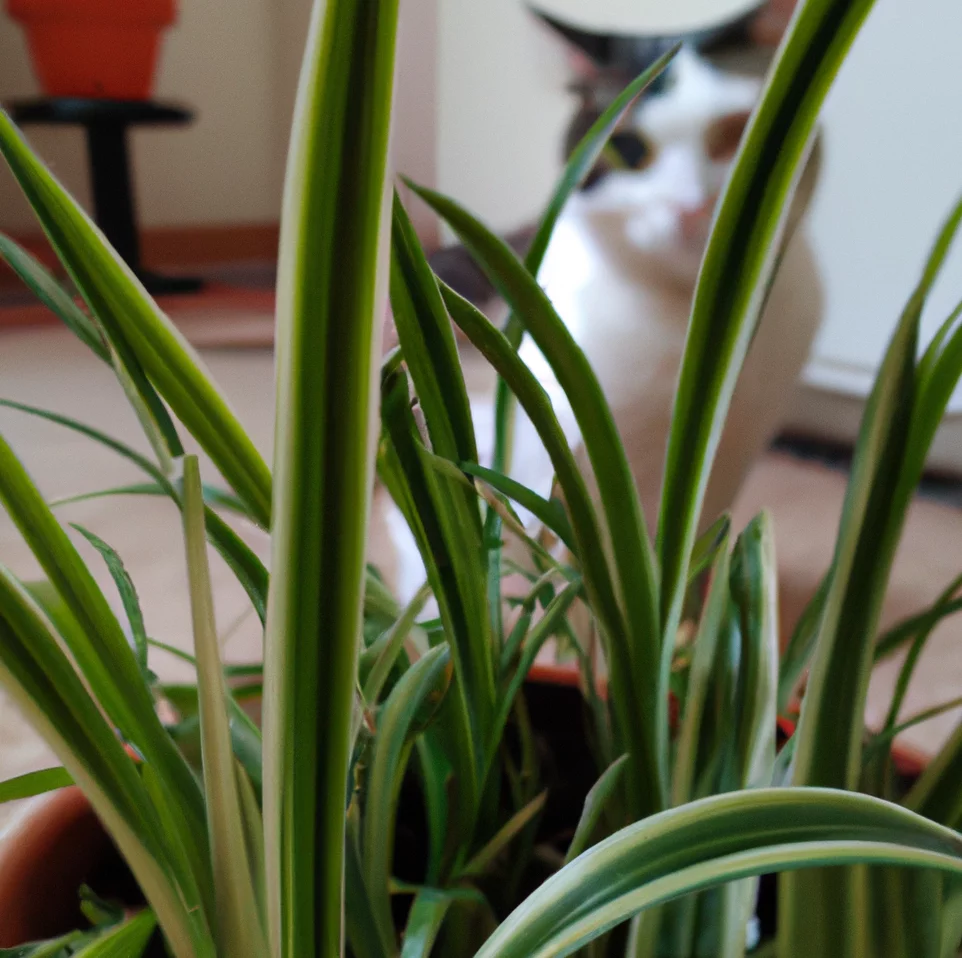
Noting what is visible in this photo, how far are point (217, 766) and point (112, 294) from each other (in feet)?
0.34

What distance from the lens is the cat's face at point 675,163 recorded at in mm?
698

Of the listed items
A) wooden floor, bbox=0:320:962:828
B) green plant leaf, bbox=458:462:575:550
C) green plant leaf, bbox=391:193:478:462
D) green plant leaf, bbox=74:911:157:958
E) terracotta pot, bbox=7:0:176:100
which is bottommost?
wooden floor, bbox=0:320:962:828

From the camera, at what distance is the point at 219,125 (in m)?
2.13

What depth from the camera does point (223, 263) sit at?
2.21 meters

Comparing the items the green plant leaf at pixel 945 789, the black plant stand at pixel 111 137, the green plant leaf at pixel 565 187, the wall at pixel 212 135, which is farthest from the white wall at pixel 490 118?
the green plant leaf at pixel 945 789

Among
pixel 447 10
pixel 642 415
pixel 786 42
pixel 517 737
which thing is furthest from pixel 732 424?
pixel 447 10

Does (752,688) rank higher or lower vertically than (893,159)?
lower

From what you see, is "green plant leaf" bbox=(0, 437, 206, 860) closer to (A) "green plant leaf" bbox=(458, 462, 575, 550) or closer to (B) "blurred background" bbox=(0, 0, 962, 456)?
(A) "green plant leaf" bbox=(458, 462, 575, 550)

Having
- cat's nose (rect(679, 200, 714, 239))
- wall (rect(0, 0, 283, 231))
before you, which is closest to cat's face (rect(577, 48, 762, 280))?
cat's nose (rect(679, 200, 714, 239))

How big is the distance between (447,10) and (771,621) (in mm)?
1427

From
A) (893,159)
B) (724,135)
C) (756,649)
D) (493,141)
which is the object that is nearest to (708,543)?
(756,649)

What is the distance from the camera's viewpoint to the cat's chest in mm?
634

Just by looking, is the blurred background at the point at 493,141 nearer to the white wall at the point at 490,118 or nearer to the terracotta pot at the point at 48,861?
the white wall at the point at 490,118

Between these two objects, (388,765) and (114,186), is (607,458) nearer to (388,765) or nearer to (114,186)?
(388,765)
